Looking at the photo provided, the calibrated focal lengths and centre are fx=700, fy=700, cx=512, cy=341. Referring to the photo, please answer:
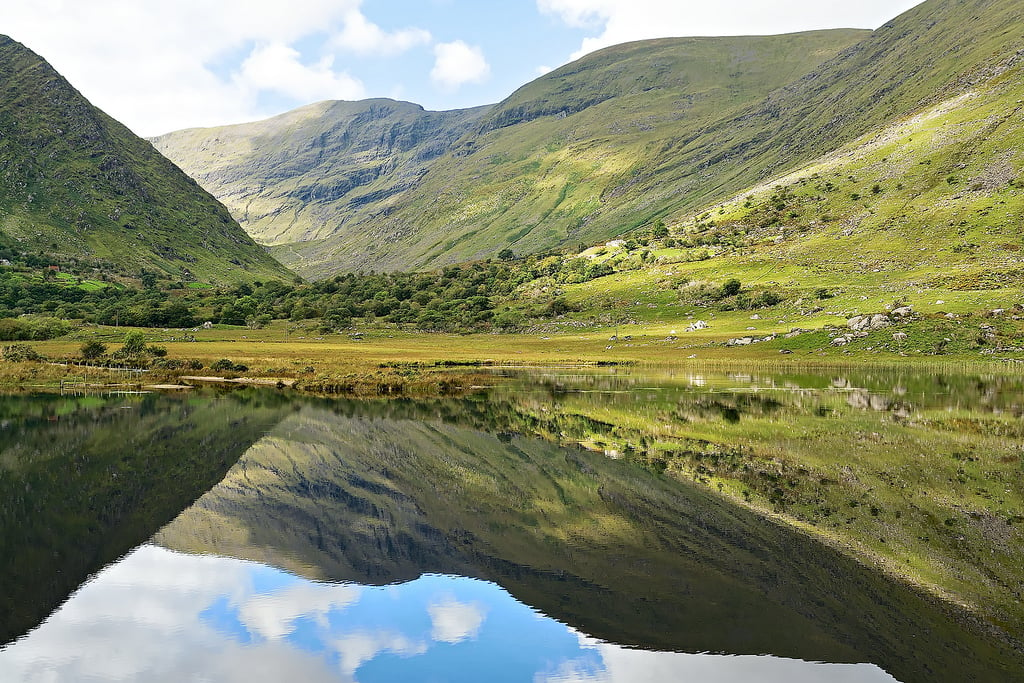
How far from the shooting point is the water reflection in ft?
40.8

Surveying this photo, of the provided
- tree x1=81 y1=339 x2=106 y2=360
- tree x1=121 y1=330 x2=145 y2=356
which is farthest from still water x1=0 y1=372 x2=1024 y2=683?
tree x1=121 y1=330 x2=145 y2=356

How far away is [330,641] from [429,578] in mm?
3665

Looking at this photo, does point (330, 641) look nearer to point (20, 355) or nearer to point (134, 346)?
point (20, 355)

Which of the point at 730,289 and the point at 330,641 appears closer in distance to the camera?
the point at 330,641

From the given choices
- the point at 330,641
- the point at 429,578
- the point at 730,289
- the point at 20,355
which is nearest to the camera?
the point at 330,641

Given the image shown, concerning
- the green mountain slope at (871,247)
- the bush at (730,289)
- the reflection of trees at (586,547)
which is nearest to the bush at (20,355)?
the reflection of trees at (586,547)

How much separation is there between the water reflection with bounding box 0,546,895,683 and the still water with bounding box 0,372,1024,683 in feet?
0.18

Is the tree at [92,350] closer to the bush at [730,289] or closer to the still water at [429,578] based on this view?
the still water at [429,578]

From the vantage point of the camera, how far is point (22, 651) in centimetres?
1322

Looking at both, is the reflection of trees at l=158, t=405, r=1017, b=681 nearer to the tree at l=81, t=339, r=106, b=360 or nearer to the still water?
the still water

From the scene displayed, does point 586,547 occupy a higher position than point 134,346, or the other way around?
point 134,346

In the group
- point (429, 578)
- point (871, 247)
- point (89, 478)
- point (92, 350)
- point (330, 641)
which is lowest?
point (429, 578)

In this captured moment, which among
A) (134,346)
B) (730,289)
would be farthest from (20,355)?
(730,289)

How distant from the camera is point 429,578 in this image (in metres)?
17.1
